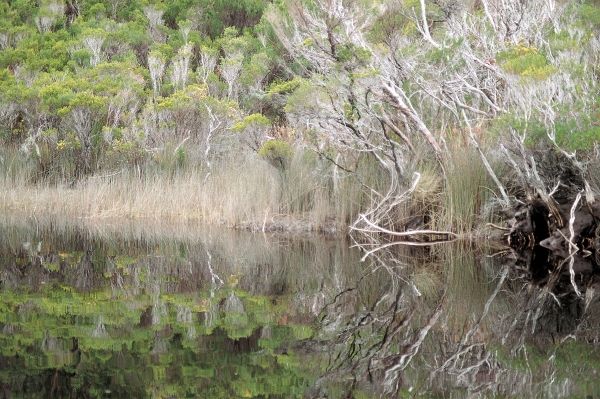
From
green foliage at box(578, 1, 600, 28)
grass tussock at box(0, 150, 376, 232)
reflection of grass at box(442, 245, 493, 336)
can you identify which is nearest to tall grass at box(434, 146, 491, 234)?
reflection of grass at box(442, 245, 493, 336)

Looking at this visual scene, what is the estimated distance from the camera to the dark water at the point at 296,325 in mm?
4676

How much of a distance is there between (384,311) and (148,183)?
9491mm

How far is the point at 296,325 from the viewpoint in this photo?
20.3 ft

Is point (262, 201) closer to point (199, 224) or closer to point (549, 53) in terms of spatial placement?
point (199, 224)

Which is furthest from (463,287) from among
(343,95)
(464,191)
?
(343,95)

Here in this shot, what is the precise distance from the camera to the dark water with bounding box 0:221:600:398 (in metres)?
4.68

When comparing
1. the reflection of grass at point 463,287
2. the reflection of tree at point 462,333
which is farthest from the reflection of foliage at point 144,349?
the reflection of grass at point 463,287

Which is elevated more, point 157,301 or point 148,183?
point 148,183

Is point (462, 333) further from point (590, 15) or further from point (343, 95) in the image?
point (343, 95)

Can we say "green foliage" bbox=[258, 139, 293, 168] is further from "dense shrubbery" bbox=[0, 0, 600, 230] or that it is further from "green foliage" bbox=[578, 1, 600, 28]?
"green foliage" bbox=[578, 1, 600, 28]

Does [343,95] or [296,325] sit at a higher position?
[343,95]

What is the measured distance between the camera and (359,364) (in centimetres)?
511

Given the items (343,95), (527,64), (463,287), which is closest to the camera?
(463,287)

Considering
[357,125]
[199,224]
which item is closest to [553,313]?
[357,125]
